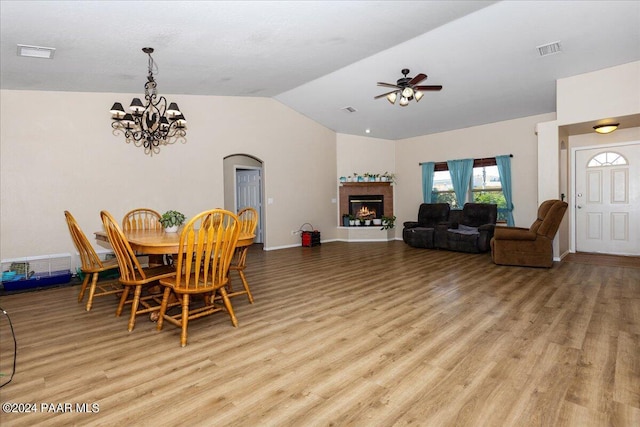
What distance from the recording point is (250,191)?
27.7ft

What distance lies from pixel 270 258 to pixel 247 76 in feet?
10.6

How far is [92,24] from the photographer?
10.9 feet

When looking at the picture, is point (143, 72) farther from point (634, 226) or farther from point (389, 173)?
point (634, 226)

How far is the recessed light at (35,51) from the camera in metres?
3.66

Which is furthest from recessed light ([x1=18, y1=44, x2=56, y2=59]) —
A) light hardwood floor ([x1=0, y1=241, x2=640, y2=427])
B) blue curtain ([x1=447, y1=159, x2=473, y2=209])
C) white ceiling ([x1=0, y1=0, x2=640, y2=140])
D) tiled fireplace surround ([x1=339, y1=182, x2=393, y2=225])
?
blue curtain ([x1=447, y1=159, x2=473, y2=209])

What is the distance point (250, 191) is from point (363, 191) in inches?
115

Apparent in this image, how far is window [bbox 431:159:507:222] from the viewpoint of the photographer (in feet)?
24.4

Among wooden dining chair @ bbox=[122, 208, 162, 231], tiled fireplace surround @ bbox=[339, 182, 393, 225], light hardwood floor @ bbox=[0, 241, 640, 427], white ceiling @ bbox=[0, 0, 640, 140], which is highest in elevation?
white ceiling @ bbox=[0, 0, 640, 140]

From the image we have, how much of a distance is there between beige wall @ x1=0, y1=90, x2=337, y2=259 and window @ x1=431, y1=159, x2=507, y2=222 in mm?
3498

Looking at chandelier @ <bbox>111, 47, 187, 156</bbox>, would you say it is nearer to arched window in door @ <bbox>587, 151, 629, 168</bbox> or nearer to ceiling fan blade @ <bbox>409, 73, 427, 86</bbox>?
ceiling fan blade @ <bbox>409, 73, 427, 86</bbox>

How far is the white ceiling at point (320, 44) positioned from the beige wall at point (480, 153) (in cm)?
75

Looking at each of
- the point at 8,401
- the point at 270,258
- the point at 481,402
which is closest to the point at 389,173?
the point at 270,258

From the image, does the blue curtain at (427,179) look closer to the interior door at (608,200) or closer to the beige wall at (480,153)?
the beige wall at (480,153)

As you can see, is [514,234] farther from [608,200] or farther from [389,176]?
[389,176]
